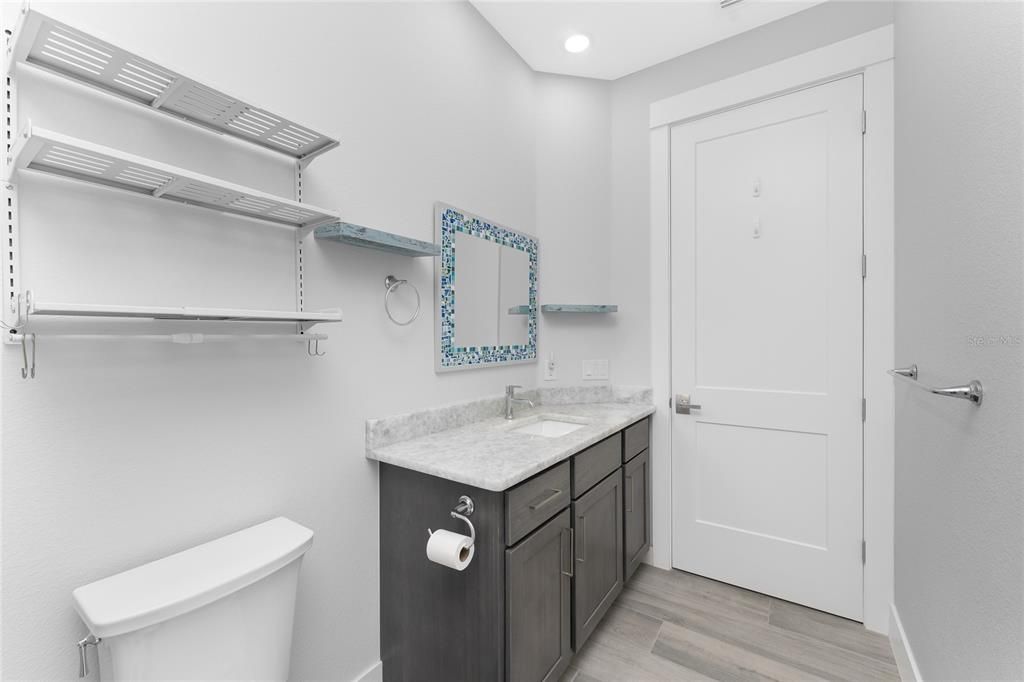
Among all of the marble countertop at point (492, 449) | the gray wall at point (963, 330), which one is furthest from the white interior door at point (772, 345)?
the marble countertop at point (492, 449)

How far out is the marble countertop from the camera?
1309 millimetres

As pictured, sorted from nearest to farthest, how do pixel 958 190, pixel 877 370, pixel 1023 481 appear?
pixel 1023 481
pixel 958 190
pixel 877 370

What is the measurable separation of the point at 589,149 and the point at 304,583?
2.49 metres

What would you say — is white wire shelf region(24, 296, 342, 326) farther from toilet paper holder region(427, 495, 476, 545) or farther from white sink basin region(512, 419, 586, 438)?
white sink basin region(512, 419, 586, 438)

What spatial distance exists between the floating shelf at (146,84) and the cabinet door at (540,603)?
4.24 feet

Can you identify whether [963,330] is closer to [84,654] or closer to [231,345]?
[231,345]

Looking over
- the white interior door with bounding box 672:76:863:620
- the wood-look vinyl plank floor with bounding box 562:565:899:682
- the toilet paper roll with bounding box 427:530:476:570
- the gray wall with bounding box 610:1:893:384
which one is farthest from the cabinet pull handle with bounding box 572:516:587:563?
the gray wall with bounding box 610:1:893:384

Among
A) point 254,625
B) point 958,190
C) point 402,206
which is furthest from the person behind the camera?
point 402,206

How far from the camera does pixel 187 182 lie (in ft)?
3.05

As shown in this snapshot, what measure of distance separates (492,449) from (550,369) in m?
1.06

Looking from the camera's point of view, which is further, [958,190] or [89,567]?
[958,190]

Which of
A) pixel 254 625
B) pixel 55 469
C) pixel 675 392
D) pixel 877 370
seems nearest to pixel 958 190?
pixel 877 370

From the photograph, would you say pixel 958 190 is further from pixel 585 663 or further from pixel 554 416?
pixel 585 663

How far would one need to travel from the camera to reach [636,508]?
224 centimetres
